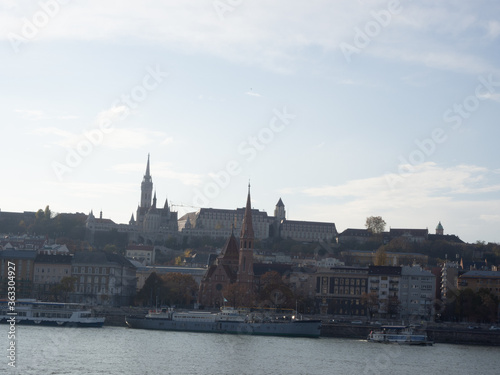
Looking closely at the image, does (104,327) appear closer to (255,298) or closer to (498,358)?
(255,298)

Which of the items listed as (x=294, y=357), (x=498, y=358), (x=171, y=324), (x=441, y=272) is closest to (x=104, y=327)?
(x=171, y=324)

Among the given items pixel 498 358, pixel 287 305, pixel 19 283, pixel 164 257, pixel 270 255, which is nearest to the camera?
pixel 498 358

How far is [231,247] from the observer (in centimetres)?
12750

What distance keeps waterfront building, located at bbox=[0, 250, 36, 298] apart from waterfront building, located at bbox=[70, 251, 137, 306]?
5.19m

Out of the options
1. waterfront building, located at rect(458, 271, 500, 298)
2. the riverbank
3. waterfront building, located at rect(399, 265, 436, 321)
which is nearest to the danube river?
the riverbank

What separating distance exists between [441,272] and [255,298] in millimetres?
30478

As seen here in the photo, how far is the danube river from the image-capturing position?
2147 inches

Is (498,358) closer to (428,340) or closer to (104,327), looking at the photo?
(428,340)

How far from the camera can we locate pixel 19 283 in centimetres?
11362

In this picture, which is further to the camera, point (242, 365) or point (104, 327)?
point (104, 327)

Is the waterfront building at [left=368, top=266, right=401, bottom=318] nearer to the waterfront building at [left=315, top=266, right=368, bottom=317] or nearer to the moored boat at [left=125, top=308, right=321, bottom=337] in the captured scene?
the waterfront building at [left=315, top=266, right=368, bottom=317]

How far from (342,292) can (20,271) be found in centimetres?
3673

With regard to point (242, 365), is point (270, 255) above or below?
above

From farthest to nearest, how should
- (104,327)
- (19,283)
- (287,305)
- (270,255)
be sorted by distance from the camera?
(270,255), (19,283), (287,305), (104,327)
